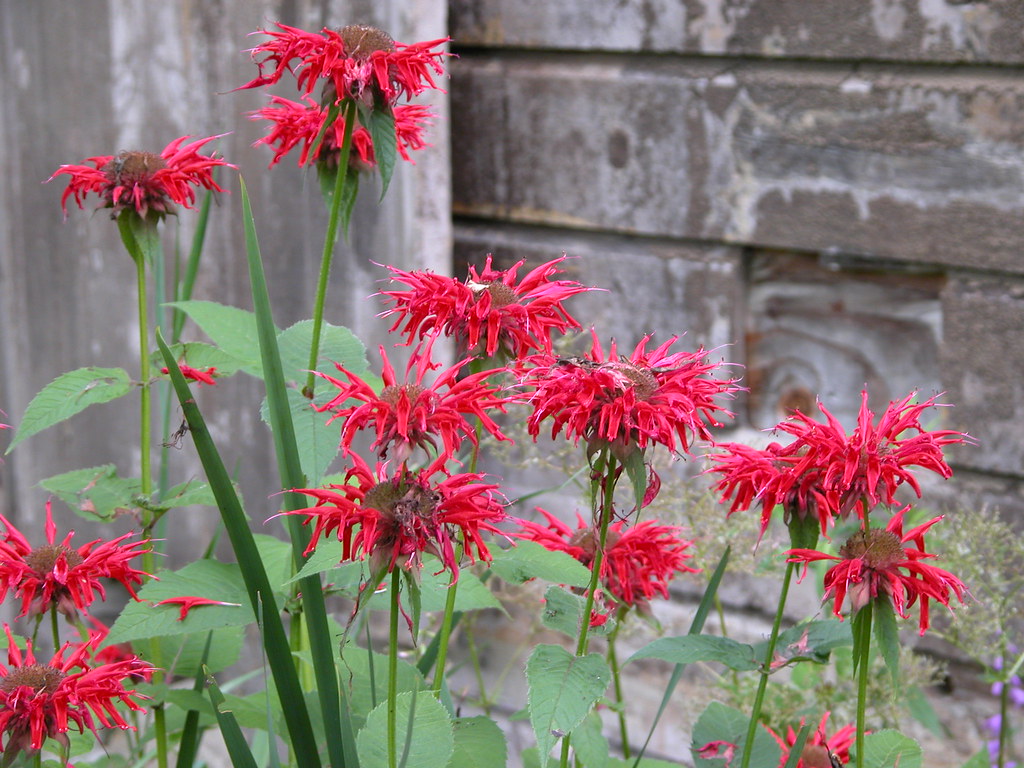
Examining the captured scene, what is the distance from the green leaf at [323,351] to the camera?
86 cm

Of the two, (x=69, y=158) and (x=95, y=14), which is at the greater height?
(x=95, y=14)

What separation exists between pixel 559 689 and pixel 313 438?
0.25 metres

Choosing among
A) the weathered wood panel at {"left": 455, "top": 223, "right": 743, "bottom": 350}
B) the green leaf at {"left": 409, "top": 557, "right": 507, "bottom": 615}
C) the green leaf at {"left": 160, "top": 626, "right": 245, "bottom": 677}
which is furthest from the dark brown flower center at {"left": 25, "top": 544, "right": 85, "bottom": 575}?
the weathered wood panel at {"left": 455, "top": 223, "right": 743, "bottom": 350}

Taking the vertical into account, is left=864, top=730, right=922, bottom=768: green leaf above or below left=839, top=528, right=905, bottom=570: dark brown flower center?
below

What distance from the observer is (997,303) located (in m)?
1.45

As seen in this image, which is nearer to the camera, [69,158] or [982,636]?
[982,636]

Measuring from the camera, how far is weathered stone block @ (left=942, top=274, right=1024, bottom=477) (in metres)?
1.44

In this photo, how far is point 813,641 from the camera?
0.76 metres

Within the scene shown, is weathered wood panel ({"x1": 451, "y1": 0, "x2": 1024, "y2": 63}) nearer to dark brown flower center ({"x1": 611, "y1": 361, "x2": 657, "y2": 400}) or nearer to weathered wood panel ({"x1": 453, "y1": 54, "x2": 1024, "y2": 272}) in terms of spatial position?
weathered wood panel ({"x1": 453, "y1": 54, "x2": 1024, "y2": 272})

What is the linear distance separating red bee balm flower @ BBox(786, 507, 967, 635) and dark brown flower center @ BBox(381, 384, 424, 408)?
24 centimetres

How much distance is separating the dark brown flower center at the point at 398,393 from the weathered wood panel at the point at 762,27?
1.02 metres

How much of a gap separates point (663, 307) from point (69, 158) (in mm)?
1178

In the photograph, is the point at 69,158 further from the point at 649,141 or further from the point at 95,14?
the point at 649,141

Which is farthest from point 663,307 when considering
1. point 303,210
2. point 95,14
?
point 95,14
